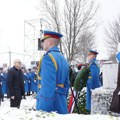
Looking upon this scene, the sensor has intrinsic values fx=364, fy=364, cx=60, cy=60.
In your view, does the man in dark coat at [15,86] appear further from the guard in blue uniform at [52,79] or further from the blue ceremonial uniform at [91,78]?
the guard in blue uniform at [52,79]

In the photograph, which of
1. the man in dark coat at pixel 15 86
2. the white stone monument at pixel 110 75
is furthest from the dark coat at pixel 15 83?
the white stone monument at pixel 110 75

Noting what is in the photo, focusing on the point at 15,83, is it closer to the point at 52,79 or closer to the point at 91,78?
the point at 91,78

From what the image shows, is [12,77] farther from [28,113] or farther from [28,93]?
[28,93]

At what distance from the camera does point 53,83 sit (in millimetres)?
4504

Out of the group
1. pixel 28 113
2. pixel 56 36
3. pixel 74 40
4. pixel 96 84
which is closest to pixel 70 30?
pixel 74 40

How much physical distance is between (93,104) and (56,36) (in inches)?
113

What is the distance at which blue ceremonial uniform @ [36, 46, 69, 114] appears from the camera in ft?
14.7

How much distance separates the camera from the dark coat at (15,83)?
9.70 metres

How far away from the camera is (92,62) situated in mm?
8023

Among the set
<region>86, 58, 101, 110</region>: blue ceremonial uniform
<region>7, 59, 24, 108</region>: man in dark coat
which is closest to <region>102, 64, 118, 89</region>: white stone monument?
<region>86, 58, 101, 110</region>: blue ceremonial uniform

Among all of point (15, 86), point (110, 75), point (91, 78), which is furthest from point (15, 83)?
point (110, 75)

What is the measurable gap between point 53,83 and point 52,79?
5cm

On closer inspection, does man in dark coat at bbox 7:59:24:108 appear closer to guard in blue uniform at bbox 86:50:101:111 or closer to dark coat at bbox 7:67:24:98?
dark coat at bbox 7:67:24:98

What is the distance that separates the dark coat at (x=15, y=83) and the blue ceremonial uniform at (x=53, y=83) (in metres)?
4.99
